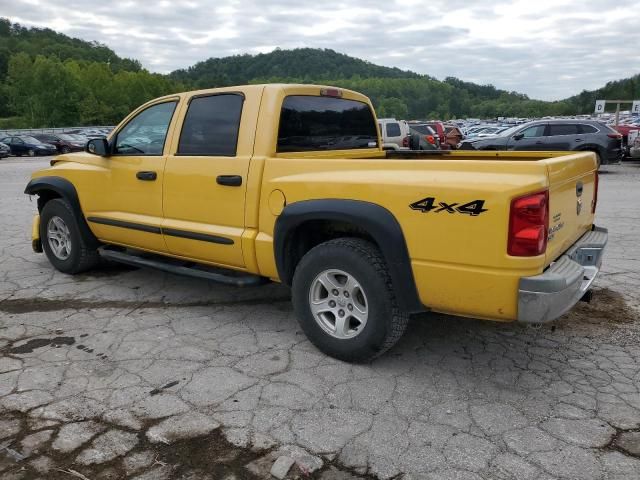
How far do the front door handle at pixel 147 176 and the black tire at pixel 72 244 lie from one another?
1161 mm

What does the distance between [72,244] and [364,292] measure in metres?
3.48

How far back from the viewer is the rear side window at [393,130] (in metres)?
18.5

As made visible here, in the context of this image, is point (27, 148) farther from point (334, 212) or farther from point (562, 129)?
point (334, 212)

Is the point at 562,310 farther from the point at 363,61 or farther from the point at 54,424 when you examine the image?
the point at 363,61

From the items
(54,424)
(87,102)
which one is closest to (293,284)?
(54,424)

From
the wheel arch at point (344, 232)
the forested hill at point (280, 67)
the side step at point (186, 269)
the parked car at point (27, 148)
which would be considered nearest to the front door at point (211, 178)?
the side step at point (186, 269)

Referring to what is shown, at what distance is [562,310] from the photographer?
9.30 ft

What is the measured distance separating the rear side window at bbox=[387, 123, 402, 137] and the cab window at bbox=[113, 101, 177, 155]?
14.5 metres

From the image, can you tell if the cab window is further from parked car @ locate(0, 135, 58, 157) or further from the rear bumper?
parked car @ locate(0, 135, 58, 157)

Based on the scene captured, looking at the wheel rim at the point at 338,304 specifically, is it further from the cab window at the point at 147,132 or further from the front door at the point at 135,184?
the cab window at the point at 147,132

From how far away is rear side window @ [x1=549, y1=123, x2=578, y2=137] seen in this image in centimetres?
1548

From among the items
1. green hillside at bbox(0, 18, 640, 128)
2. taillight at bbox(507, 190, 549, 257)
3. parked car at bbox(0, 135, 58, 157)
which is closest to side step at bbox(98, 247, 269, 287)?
taillight at bbox(507, 190, 549, 257)

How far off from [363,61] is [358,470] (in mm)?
123128

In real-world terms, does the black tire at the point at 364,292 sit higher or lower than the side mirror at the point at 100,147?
lower
